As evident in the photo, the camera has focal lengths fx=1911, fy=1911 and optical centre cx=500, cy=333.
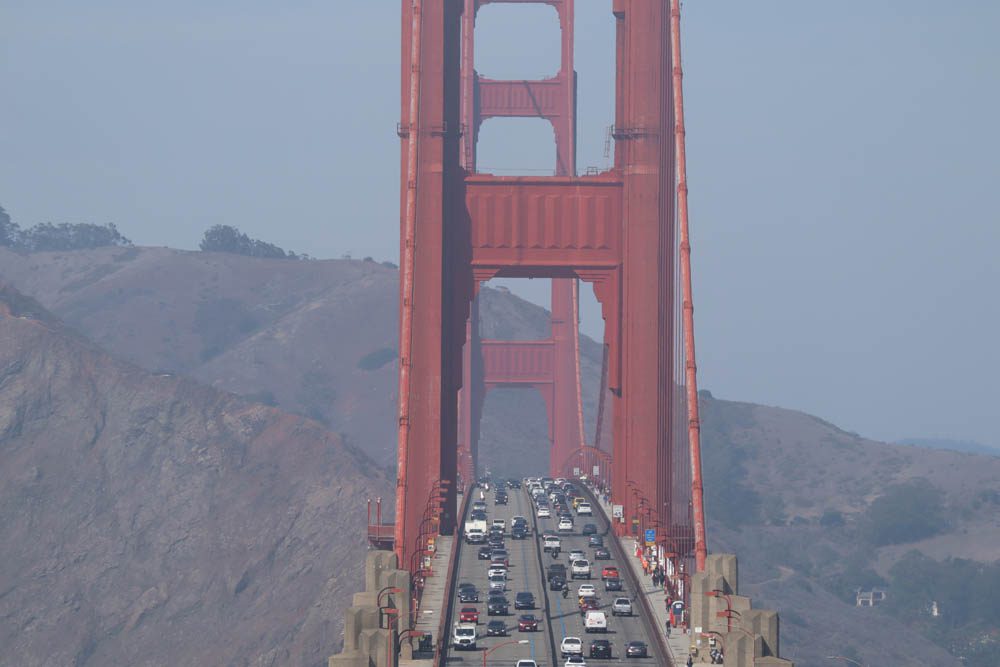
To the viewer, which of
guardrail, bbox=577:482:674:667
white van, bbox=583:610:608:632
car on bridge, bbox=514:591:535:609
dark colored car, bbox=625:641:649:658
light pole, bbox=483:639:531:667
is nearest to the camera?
light pole, bbox=483:639:531:667

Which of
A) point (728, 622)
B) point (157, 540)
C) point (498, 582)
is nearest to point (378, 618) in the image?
point (728, 622)

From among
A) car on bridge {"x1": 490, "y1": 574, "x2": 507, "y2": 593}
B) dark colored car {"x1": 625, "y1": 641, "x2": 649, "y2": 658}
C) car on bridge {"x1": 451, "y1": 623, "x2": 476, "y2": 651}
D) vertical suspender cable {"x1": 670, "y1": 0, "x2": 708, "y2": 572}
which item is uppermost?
vertical suspender cable {"x1": 670, "y1": 0, "x2": 708, "y2": 572}

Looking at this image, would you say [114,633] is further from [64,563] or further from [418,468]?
[418,468]

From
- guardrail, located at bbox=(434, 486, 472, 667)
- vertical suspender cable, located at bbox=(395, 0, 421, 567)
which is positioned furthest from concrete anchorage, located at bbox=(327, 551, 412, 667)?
vertical suspender cable, located at bbox=(395, 0, 421, 567)

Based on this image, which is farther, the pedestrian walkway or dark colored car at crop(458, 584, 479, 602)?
dark colored car at crop(458, 584, 479, 602)

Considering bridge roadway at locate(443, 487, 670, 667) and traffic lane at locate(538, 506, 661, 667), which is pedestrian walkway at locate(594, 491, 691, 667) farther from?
traffic lane at locate(538, 506, 661, 667)

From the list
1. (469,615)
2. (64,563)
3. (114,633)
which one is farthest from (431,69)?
(64,563)

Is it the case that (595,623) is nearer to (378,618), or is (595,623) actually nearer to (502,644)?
(502,644)
